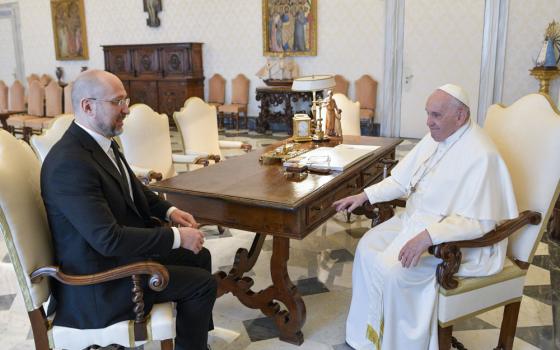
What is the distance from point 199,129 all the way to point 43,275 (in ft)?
8.26

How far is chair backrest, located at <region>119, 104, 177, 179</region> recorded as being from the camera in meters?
3.54

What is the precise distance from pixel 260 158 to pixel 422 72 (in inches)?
233

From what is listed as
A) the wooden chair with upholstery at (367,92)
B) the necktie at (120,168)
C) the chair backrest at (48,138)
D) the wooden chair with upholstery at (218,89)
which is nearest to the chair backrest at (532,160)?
the necktie at (120,168)

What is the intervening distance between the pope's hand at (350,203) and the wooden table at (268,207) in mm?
49

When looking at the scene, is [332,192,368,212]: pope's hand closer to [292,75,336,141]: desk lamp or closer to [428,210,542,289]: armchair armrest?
[428,210,542,289]: armchair armrest

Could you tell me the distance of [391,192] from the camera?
2559 millimetres

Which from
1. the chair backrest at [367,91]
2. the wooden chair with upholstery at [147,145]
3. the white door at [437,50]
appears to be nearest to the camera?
the wooden chair with upholstery at [147,145]

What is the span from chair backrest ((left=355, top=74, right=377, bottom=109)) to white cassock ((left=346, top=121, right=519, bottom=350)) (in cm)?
633

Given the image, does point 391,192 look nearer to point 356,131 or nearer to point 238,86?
point 356,131

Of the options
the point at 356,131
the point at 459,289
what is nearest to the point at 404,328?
the point at 459,289

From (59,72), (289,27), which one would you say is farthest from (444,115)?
(59,72)

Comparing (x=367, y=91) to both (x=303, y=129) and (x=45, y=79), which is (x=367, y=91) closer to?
(x=303, y=129)

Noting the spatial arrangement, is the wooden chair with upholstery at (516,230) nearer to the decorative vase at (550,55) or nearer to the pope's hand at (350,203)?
the pope's hand at (350,203)

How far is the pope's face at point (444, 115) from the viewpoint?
2.14m
